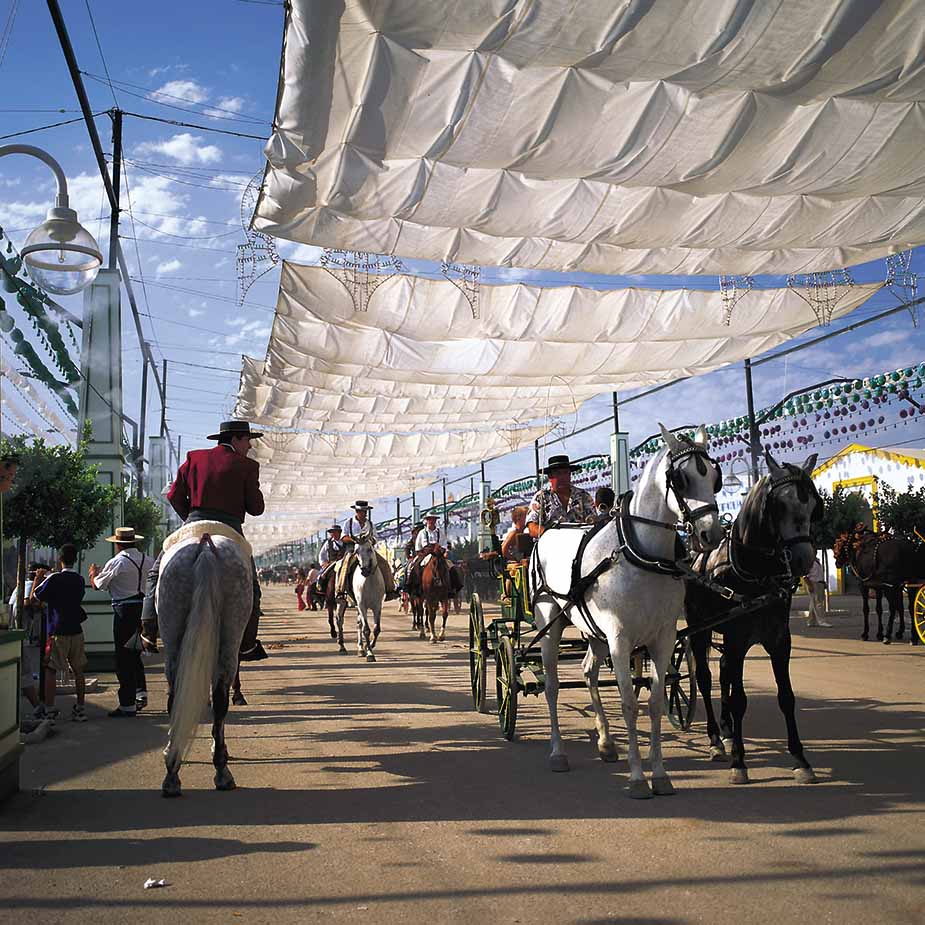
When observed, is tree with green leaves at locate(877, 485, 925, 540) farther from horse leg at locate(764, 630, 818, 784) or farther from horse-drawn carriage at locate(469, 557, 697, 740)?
horse leg at locate(764, 630, 818, 784)

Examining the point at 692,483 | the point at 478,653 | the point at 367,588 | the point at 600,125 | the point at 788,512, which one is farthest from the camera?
the point at 367,588

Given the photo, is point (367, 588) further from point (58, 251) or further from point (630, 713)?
point (630, 713)

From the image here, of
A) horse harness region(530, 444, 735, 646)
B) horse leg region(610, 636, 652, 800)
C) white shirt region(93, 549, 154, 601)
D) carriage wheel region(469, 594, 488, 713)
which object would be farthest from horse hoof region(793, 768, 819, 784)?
white shirt region(93, 549, 154, 601)

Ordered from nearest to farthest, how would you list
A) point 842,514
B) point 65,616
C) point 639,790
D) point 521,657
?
point 639,790
point 521,657
point 65,616
point 842,514

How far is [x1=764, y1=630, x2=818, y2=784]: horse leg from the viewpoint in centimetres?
549

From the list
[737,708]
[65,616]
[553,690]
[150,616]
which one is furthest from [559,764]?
[65,616]

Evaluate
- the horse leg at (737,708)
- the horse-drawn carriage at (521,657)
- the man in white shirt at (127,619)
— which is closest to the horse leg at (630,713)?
the horse leg at (737,708)

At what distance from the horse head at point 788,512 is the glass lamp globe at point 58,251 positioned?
4.97 metres

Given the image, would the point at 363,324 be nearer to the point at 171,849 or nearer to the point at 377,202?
the point at 377,202

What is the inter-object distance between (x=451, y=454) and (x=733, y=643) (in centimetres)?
2201

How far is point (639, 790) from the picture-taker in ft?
17.3

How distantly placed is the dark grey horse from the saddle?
3285 millimetres

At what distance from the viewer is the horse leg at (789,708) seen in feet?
18.0

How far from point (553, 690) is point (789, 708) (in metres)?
1.69
